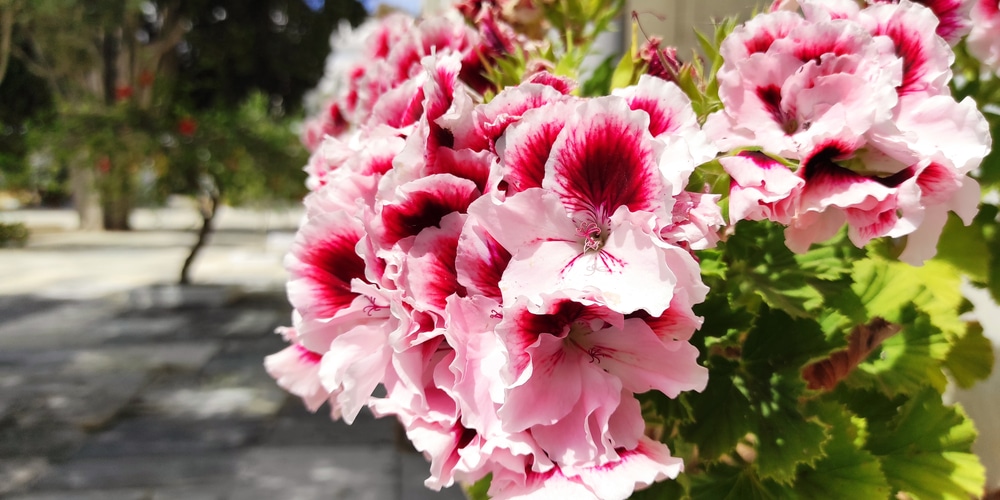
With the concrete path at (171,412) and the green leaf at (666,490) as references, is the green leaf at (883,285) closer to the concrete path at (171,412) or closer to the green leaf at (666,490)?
the green leaf at (666,490)

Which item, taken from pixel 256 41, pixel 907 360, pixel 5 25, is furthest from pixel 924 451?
pixel 256 41

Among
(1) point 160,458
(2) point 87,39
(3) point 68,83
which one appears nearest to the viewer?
(1) point 160,458

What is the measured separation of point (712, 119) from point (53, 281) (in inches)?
308

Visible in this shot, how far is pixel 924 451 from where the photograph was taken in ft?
2.09

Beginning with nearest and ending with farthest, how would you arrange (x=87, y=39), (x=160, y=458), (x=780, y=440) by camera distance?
(x=780, y=440), (x=160, y=458), (x=87, y=39)

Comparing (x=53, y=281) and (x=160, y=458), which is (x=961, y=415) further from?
(x=53, y=281)

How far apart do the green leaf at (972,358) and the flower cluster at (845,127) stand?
1.33 ft

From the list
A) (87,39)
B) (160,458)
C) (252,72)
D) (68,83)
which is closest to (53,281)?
(68,83)

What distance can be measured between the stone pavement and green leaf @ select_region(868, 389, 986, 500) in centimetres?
176

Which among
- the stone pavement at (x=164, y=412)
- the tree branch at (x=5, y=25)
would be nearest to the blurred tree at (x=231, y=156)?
the stone pavement at (x=164, y=412)

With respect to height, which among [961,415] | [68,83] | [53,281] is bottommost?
[53,281]

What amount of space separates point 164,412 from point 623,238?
138 inches

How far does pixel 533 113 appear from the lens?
0.39 m

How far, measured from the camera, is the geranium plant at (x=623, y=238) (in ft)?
1.21
